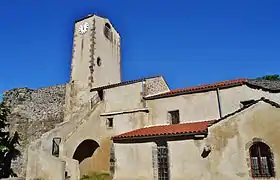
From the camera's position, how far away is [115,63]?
29.6 m

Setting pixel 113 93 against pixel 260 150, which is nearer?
pixel 260 150

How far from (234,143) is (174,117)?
6868 millimetres

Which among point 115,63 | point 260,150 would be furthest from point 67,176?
point 115,63

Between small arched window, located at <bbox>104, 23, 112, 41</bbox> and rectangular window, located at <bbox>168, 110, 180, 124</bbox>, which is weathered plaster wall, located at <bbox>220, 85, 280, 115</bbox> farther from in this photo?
small arched window, located at <bbox>104, 23, 112, 41</bbox>

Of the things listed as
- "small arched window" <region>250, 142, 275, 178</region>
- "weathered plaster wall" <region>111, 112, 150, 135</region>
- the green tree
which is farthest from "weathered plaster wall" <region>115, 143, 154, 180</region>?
the green tree

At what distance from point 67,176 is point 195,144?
8990 mm

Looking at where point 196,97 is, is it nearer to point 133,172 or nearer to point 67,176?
point 133,172

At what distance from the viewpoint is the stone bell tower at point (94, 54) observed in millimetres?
26266

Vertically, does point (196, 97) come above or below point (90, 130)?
above

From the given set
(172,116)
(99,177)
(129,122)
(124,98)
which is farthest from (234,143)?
(124,98)

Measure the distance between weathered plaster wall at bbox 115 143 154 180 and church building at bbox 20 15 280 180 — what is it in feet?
0.21

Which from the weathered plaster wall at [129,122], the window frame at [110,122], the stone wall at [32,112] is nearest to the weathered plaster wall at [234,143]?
the weathered plaster wall at [129,122]

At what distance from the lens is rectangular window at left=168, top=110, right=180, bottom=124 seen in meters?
21.1

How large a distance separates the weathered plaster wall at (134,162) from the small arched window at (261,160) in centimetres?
612
